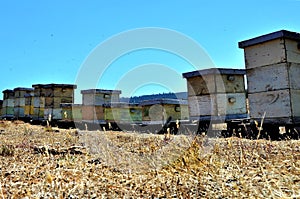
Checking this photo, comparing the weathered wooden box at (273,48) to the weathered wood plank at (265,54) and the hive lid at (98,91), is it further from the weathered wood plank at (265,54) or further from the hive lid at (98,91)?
the hive lid at (98,91)

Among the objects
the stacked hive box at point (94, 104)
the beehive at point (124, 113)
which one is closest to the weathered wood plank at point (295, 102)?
the beehive at point (124, 113)

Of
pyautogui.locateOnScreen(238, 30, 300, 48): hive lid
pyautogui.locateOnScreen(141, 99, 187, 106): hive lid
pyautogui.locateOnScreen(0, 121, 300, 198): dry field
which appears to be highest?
pyautogui.locateOnScreen(238, 30, 300, 48): hive lid

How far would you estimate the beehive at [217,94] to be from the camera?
26.2 ft

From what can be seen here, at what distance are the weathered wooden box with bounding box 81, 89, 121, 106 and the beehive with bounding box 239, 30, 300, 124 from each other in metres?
8.83

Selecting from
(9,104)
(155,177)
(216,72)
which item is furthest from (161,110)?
(9,104)

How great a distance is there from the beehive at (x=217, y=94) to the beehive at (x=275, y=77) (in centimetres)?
133

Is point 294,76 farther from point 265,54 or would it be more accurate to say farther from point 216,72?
point 216,72

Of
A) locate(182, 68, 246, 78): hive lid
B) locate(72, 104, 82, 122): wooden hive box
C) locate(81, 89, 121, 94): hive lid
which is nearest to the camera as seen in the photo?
locate(182, 68, 246, 78): hive lid

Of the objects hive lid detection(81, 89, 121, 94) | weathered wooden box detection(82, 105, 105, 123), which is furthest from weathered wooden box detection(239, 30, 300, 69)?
hive lid detection(81, 89, 121, 94)

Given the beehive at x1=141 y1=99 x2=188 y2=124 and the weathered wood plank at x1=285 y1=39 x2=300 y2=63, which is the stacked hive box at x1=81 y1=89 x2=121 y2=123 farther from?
the weathered wood plank at x1=285 y1=39 x2=300 y2=63

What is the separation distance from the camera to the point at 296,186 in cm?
179

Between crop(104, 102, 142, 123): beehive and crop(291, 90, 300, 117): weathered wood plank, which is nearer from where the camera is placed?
crop(291, 90, 300, 117): weathered wood plank

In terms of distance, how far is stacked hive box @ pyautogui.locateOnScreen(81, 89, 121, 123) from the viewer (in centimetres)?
1370

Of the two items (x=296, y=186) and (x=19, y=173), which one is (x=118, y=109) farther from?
Result: (x=296, y=186)
